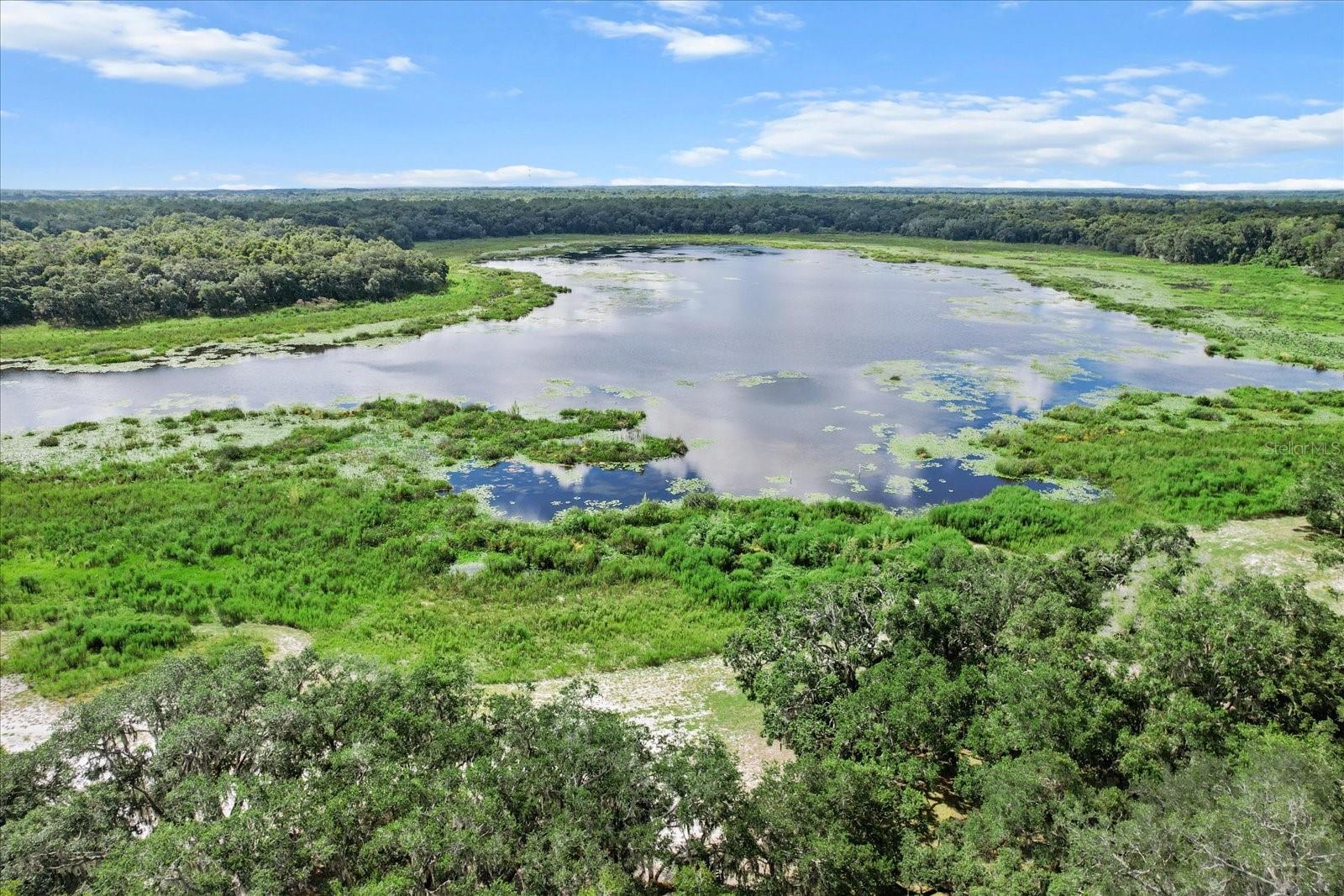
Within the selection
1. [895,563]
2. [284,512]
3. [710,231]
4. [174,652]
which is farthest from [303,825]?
[710,231]

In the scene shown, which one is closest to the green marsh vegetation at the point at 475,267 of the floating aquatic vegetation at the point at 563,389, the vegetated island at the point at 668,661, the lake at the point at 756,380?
the lake at the point at 756,380

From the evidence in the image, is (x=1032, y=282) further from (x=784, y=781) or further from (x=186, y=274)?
(x=186, y=274)

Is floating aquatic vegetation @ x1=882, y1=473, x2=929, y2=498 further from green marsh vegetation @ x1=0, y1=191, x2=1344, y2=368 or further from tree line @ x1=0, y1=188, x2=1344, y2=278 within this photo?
tree line @ x1=0, y1=188, x2=1344, y2=278

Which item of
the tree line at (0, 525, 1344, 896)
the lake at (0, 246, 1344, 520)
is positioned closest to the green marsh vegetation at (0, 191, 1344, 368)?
the lake at (0, 246, 1344, 520)

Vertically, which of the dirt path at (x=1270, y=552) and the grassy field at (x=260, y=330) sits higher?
the grassy field at (x=260, y=330)

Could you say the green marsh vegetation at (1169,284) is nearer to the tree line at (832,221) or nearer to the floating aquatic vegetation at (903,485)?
the tree line at (832,221)

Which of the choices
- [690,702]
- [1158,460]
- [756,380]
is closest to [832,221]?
[756,380]
